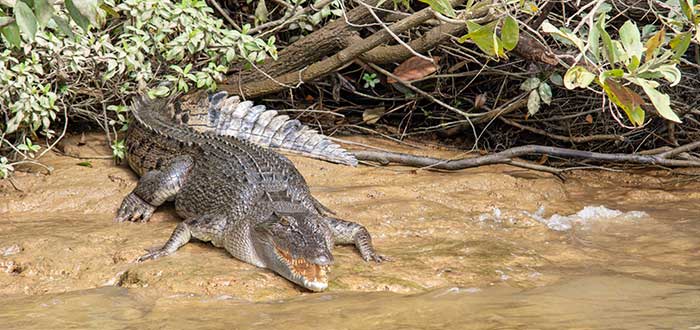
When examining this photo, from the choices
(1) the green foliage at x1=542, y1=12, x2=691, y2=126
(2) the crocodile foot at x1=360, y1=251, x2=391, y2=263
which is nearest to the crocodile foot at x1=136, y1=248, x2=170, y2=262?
(2) the crocodile foot at x1=360, y1=251, x2=391, y2=263

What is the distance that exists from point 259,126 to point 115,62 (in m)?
1.46

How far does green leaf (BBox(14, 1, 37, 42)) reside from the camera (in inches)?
73.6

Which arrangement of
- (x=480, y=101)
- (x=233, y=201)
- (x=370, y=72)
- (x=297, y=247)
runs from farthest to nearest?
1. (x=370, y=72)
2. (x=480, y=101)
3. (x=233, y=201)
4. (x=297, y=247)

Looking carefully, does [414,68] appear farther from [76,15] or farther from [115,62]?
[76,15]

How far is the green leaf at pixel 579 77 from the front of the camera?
2.88m

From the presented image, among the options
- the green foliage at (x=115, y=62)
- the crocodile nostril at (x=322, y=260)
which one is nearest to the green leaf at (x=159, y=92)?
the green foliage at (x=115, y=62)

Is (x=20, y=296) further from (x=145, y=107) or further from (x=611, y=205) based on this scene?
(x=611, y=205)

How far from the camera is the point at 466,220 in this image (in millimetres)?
5117

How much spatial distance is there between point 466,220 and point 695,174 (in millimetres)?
2234

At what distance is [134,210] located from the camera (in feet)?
17.3

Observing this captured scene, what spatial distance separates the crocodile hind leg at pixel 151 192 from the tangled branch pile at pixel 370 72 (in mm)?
725

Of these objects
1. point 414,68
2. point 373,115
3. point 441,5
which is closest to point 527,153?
point 414,68

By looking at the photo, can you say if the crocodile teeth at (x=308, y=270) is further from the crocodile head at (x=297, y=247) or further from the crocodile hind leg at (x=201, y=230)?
the crocodile hind leg at (x=201, y=230)

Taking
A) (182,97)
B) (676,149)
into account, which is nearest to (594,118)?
(676,149)
